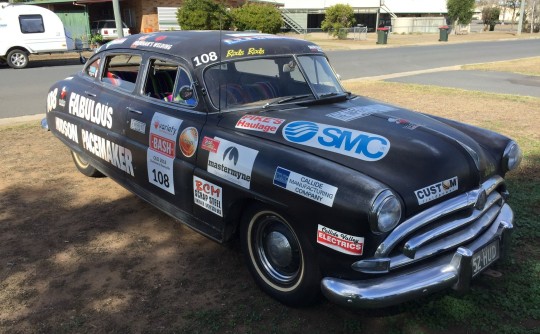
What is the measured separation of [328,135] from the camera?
10.3 feet

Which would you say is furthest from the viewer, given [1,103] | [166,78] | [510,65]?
[510,65]

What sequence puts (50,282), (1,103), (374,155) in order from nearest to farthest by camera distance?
(374,155) < (50,282) < (1,103)

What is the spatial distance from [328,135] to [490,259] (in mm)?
1340

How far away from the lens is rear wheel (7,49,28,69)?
57.0 ft

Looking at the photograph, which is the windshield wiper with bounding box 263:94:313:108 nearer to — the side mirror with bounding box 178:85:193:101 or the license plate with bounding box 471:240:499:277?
the side mirror with bounding box 178:85:193:101

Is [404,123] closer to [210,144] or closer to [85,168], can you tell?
[210,144]

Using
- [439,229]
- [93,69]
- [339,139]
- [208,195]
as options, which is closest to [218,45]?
[208,195]

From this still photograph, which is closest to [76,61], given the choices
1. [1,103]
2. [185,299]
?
[1,103]

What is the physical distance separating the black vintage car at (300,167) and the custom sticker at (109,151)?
0.9 inches

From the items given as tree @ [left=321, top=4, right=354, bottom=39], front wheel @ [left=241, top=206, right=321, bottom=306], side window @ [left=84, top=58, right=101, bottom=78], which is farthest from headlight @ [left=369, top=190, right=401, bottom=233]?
tree @ [left=321, top=4, right=354, bottom=39]

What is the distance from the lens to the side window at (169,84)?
3770mm

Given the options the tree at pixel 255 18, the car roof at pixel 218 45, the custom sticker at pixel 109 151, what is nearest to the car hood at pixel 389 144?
the car roof at pixel 218 45

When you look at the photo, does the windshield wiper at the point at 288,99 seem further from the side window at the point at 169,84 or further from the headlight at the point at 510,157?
the headlight at the point at 510,157

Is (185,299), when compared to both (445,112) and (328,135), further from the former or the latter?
(445,112)
